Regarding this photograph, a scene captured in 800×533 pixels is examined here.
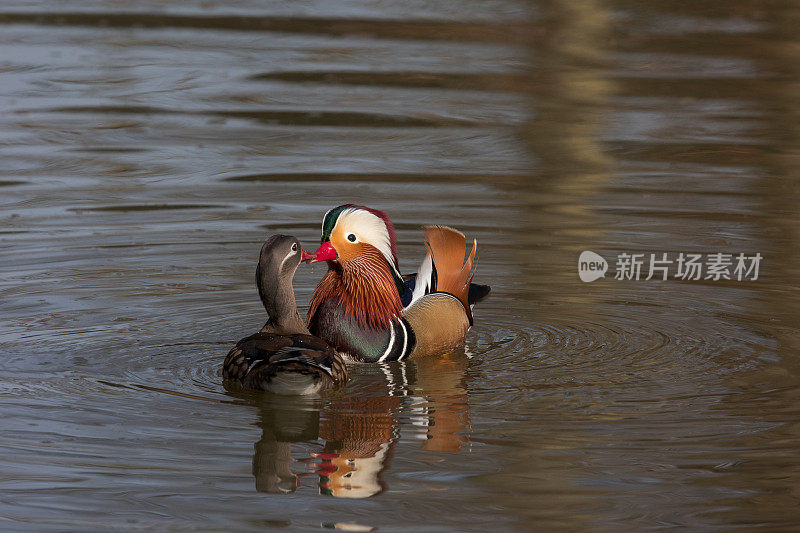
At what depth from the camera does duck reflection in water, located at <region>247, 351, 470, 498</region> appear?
6.72 metres

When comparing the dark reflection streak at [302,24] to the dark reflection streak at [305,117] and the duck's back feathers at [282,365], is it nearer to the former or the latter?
the dark reflection streak at [305,117]

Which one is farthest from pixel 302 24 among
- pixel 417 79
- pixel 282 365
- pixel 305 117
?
pixel 282 365

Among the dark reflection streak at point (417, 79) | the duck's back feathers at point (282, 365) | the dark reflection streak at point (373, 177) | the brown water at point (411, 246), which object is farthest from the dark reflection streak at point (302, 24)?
the duck's back feathers at point (282, 365)

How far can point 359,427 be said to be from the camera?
24.1 feet

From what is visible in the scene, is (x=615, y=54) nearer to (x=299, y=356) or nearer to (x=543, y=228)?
(x=543, y=228)

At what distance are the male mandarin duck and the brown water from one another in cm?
18

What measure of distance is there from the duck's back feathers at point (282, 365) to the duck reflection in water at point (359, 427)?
108 millimetres

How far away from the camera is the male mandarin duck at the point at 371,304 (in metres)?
8.63

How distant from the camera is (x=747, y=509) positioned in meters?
6.32

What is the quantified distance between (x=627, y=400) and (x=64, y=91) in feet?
34.6

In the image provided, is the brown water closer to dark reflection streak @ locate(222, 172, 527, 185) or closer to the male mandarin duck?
dark reflection streak @ locate(222, 172, 527, 185)

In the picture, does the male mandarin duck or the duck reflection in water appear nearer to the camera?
the duck reflection in water

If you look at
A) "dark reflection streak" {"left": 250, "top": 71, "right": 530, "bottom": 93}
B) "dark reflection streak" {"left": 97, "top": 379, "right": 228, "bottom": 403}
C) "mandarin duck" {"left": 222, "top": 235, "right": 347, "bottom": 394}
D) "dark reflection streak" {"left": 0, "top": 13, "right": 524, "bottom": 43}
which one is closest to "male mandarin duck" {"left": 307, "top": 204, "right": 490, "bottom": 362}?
"mandarin duck" {"left": 222, "top": 235, "right": 347, "bottom": 394}

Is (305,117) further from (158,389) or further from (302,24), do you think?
(158,389)
